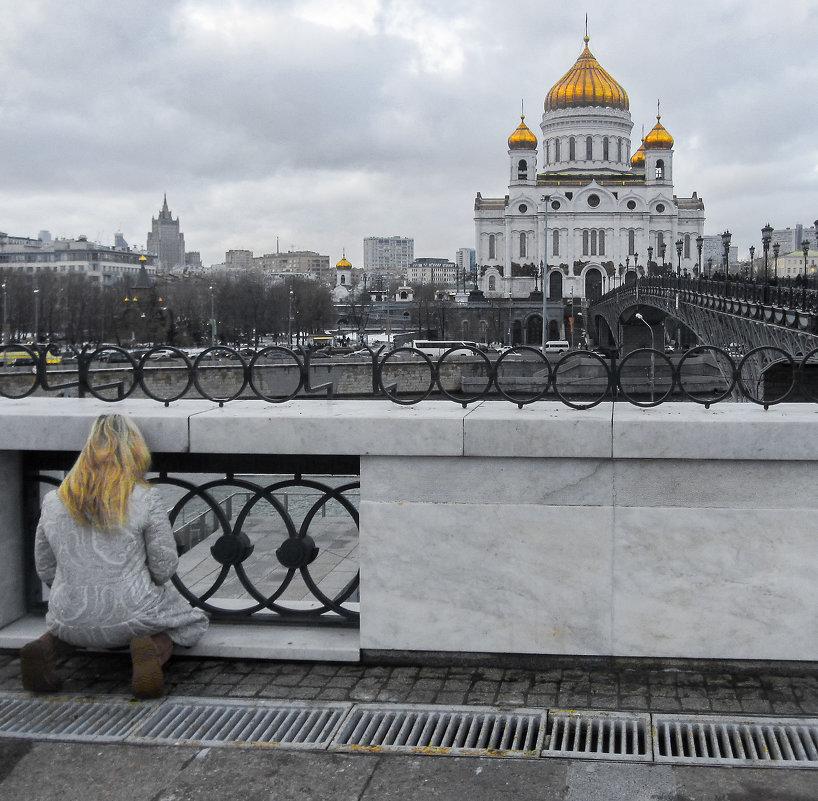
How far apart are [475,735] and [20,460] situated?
3153 mm

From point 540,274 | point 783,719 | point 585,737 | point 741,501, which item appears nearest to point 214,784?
point 585,737

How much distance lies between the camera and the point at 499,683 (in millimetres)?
4762

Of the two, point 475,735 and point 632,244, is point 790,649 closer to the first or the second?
point 475,735

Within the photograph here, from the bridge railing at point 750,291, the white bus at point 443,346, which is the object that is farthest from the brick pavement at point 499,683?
the bridge railing at point 750,291

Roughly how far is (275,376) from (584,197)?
366ft

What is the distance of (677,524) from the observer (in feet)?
15.7

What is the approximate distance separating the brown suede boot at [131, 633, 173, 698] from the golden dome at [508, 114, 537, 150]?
376 ft

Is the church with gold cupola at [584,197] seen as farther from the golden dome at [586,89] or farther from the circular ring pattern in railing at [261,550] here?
the circular ring pattern in railing at [261,550]

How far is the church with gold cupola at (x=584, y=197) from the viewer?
114125 mm

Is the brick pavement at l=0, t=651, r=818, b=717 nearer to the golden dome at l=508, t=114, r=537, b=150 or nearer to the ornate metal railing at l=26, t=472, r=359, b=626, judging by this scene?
the ornate metal railing at l=26, t=472, r=359, b=626

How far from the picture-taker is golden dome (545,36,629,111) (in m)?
114

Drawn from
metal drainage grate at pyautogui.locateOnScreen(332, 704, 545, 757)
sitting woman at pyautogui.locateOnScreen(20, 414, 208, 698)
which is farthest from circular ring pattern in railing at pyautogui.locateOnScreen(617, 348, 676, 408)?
sitting woman at pyautogui.locateOnScreen(20, 414, 208, 698)

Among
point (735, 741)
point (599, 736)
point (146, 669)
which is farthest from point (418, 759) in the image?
point (146, 669)

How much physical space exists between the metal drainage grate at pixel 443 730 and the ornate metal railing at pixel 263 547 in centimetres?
96
